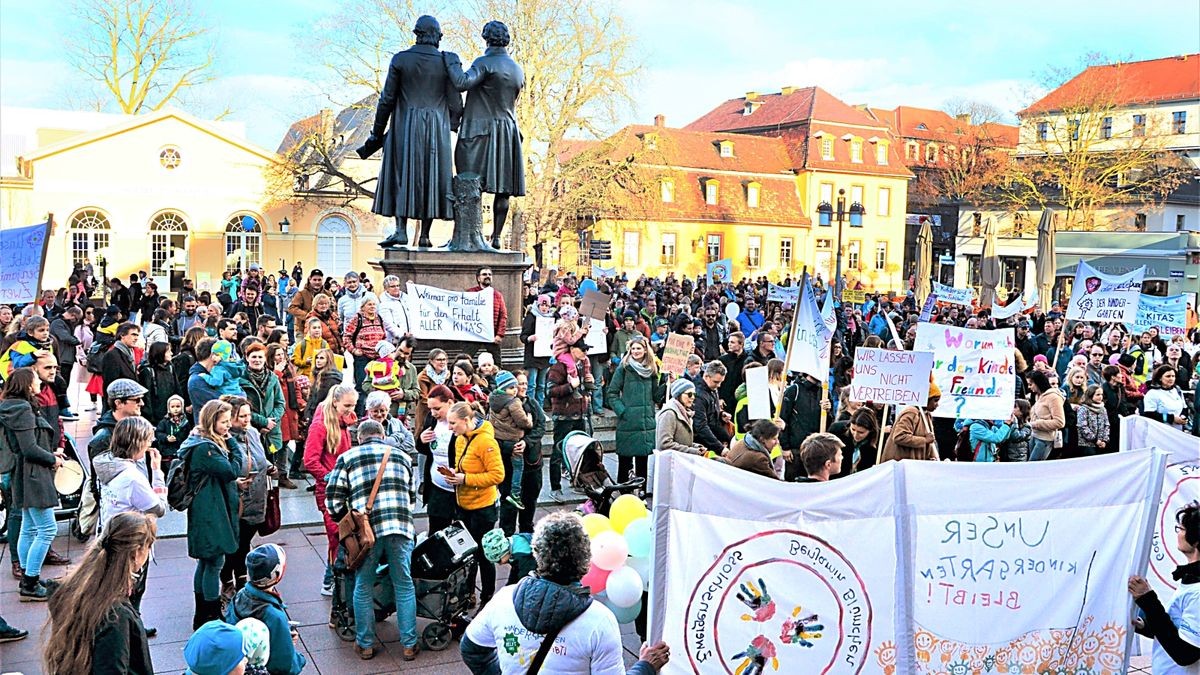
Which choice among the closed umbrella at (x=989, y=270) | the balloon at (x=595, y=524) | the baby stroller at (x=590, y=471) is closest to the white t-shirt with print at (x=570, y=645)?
the balloon at (x=595, y=524)

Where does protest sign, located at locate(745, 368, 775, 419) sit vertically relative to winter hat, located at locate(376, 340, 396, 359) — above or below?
below

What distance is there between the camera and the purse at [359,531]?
6195 mm

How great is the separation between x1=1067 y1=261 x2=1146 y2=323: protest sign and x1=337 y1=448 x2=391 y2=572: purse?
41.1ft

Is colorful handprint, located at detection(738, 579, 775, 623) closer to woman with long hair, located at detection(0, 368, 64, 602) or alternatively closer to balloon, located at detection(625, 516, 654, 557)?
balloon, located at detection(625, 516, 654, 557)

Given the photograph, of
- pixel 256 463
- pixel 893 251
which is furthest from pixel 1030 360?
pixel 893 251

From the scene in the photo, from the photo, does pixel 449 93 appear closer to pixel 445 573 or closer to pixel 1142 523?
pixel 445 573

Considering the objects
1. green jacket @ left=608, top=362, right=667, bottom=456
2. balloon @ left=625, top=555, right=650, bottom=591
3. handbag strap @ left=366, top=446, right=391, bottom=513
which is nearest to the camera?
balloon @ left=625, top=555, right=650, bottom=591

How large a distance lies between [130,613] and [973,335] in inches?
327

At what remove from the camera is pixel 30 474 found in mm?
6938

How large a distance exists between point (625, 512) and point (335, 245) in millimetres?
42182

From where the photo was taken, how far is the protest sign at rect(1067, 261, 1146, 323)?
50.1ft

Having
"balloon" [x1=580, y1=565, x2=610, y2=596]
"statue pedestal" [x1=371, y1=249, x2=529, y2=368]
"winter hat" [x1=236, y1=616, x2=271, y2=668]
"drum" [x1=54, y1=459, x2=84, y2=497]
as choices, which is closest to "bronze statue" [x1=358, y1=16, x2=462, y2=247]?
"statue pedestal" [x1=371, y1=249, x2=529, y2=368]

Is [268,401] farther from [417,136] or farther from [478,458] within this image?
[417,136]

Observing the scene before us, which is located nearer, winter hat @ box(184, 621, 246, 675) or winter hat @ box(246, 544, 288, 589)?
winter hat @ box(184, 621, 246, 675)
